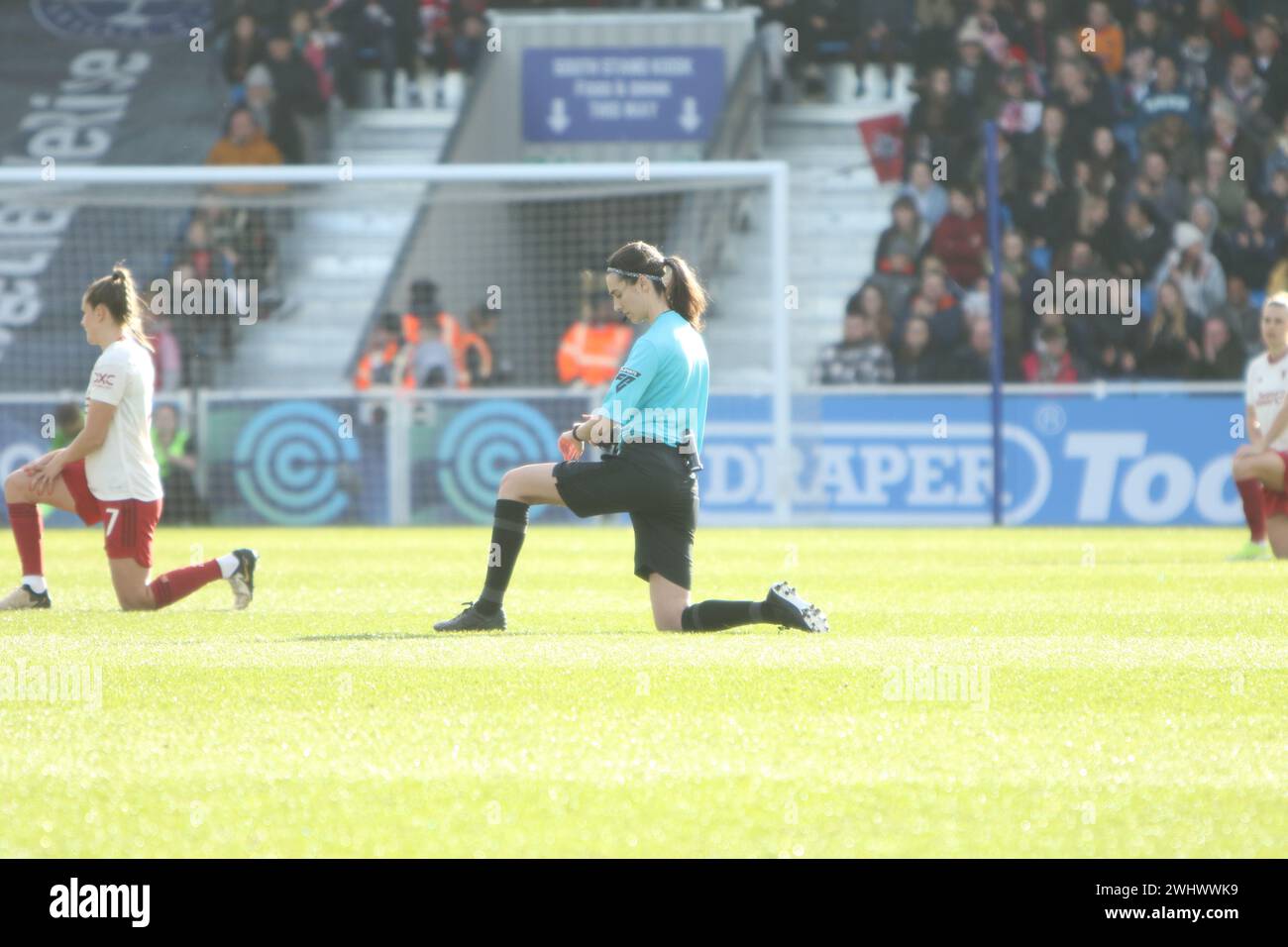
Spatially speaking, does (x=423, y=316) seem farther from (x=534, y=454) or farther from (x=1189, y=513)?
(x=1189, y=513)

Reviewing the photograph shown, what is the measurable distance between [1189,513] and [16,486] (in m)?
12.8

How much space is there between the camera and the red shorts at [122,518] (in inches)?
374

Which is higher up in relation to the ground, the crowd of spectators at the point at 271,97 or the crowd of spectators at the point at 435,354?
the crowd of spectators at the point at 271,97

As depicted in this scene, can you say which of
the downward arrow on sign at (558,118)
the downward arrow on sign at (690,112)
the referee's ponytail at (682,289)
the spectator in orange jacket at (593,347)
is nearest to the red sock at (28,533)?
the referee's ponytail at (682,289)

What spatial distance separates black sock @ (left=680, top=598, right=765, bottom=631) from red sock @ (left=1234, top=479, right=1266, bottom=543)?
6.68 meters

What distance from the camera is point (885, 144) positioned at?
2462cm

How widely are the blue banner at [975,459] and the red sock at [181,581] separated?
10417 millimetres

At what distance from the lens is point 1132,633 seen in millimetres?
8844

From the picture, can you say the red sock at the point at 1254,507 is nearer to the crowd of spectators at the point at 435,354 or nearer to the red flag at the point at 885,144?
the crowd of spectators at the point at 435,354

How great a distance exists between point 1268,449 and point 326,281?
41.5 ft

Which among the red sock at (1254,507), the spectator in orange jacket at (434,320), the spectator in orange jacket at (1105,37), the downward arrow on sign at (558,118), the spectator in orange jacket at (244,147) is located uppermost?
the spectator in orange jacket at (1105,37)

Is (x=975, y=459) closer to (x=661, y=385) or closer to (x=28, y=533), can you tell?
(x=28, y=533)

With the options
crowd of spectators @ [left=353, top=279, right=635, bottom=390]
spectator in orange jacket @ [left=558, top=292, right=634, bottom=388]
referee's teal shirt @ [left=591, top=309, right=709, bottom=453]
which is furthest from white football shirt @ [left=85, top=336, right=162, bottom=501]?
spectator in orange jacket @ [left=558, top=292, right=634, bottom=388]
